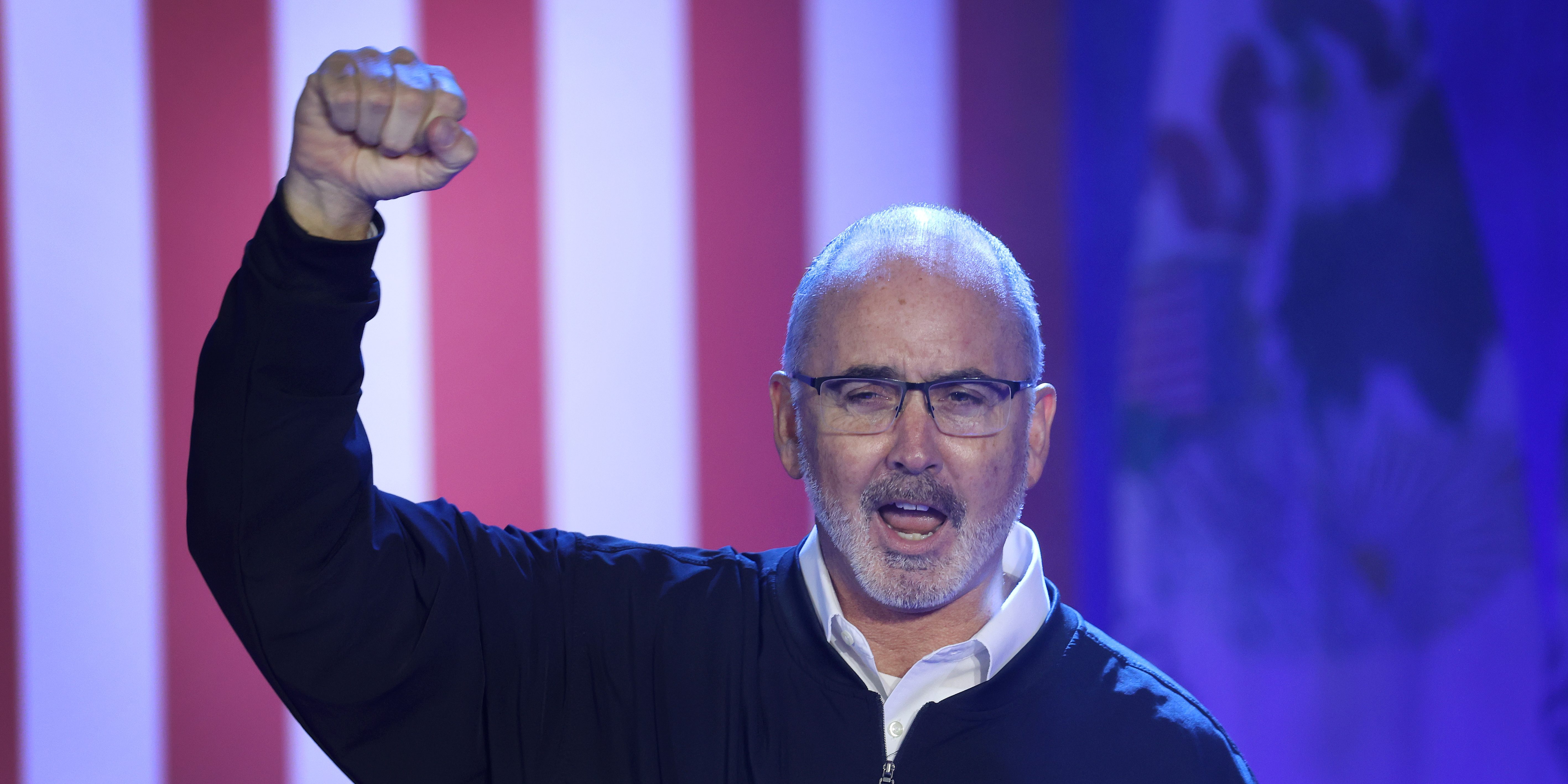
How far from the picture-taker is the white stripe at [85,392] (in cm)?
171

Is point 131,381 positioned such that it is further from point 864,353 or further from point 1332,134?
point 1332,134

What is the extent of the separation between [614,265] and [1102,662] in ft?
3.50

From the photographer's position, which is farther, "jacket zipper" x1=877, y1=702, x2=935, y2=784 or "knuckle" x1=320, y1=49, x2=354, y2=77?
"jacket zipper" x1=877, y1=702, x2=935, y2=784

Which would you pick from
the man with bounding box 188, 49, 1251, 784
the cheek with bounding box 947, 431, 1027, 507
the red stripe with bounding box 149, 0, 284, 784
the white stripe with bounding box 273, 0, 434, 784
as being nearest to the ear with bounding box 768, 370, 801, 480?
the man with bounding box 188, 49, 1251, 784

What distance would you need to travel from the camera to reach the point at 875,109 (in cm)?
201

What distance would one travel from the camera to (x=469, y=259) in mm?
1866

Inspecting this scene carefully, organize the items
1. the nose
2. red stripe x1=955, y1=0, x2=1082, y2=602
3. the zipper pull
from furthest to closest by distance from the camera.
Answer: red stripe x1=955, y1=0, x2=1082, y2=602 → the nose → the zipper pull

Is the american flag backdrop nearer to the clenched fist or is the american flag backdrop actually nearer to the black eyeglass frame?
the black eyeglass frame

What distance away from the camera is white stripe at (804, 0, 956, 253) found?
1.99 meters

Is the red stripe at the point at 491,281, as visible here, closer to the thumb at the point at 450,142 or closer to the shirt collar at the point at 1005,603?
the shirt collar at the point at 1005,603

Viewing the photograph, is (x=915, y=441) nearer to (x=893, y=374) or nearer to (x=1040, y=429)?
(x=893, y=374)

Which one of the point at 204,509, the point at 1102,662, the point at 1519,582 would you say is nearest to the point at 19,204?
the point at 204,509

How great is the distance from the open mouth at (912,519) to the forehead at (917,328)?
15 cm

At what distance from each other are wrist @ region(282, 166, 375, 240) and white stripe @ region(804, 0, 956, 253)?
1.12 metres
